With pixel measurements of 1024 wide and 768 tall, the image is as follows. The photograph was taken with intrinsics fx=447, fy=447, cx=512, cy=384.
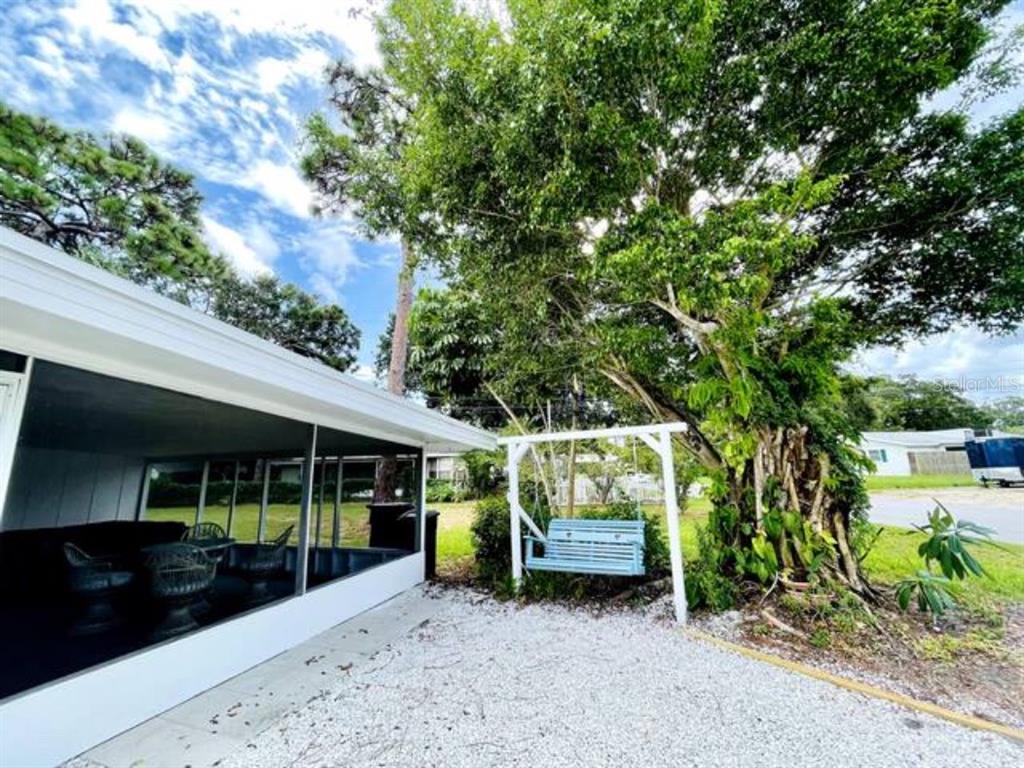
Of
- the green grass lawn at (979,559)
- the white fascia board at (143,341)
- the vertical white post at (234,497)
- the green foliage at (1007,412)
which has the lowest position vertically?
the green grass lawn at (979,559)

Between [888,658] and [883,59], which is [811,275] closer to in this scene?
[883,59]

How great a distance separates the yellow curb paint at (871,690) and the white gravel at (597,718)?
0.29ft

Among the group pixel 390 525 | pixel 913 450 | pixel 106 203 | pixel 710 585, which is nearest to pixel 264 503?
pixel 390 525

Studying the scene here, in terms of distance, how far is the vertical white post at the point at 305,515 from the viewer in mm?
4109

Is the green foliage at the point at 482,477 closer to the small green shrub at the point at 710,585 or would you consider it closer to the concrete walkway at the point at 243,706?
the small green shrub at the point at 710,585

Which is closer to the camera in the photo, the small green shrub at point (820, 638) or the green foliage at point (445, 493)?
→ the small green shrub at point (820, 638)

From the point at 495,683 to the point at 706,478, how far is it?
123 inches

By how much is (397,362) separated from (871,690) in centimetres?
830

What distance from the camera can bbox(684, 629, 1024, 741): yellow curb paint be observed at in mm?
2596

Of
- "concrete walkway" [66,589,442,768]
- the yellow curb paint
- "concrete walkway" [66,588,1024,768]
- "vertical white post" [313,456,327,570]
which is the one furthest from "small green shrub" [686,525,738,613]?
"vertical white post" [313,456,327,570]

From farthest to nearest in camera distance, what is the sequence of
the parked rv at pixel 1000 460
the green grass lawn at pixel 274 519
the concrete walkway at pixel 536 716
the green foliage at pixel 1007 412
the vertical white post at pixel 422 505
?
the green foliage at pixel 1007 412 → the parked rv at pixel 1000 460 → the vertical white post at pixel 422 505 → the green grass lawn at pixel 274 519 → the concrete walkway at pixel 536 716

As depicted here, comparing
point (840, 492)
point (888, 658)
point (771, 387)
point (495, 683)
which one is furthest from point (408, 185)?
point (888, 658)

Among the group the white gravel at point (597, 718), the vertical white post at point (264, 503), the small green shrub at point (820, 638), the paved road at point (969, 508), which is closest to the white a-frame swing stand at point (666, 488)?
the white gravel at point (597, 718)

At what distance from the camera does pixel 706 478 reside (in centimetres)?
502
